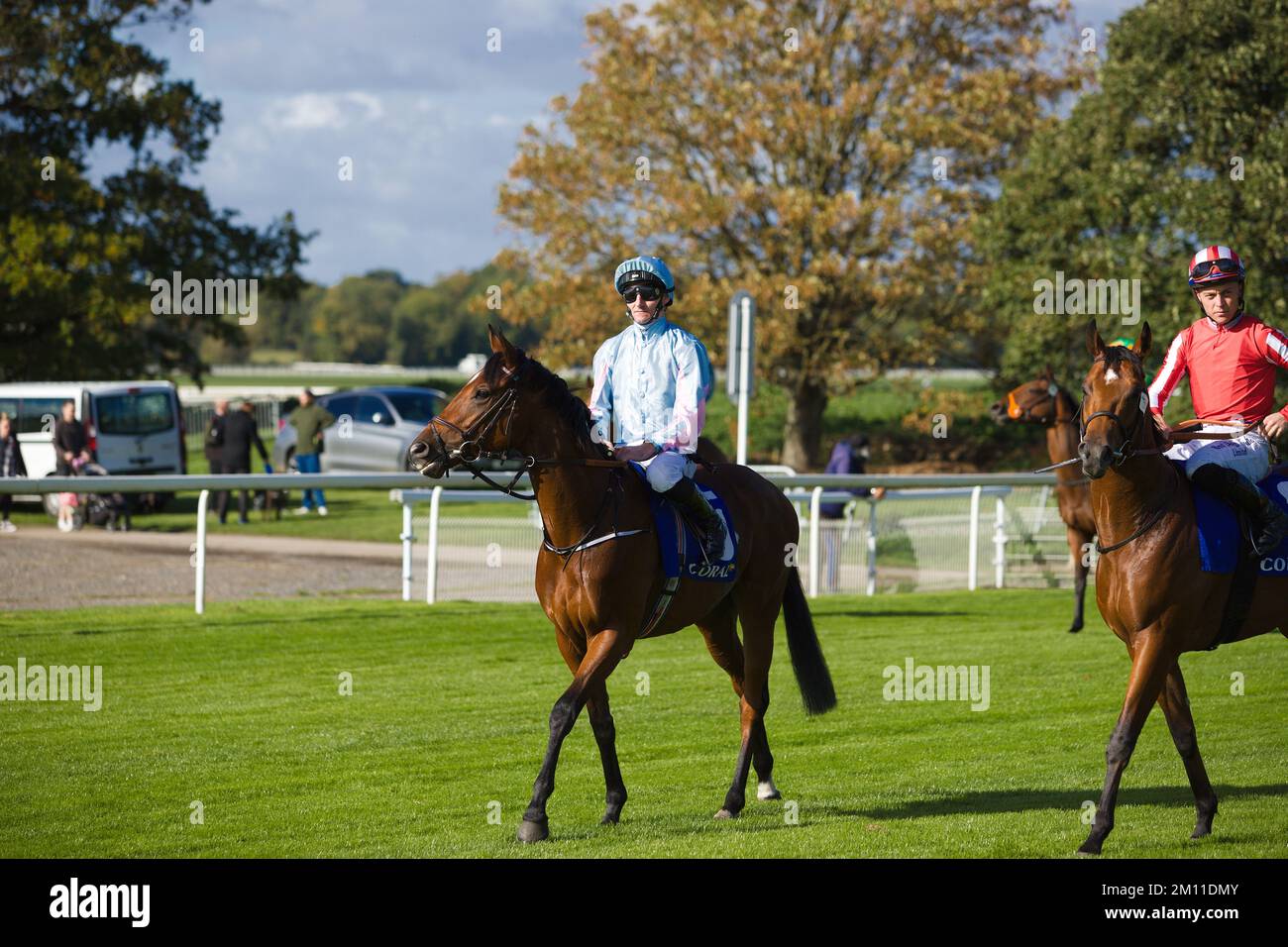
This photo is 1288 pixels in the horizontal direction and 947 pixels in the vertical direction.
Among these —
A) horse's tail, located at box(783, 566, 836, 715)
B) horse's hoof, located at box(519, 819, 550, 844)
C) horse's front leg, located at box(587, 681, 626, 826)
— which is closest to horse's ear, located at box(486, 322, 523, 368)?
horse's front leg, located at box(587, 681, 626, 826)

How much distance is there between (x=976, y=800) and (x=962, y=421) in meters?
25.4

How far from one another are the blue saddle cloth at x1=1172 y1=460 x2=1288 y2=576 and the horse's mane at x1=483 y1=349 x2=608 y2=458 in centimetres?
232

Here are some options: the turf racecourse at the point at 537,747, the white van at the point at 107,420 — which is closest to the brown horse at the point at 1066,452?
the turf racecourse at the point at 537,747

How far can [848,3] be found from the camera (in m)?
24.5

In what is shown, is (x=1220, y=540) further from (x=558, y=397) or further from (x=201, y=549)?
(x=201, y=549)

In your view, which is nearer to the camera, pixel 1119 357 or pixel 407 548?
pixel 1119 357

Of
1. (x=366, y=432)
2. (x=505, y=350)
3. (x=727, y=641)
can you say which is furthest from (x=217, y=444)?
(x=505, y=350)

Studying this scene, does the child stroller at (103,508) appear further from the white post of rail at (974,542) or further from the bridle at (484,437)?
the bridle at (484,437)

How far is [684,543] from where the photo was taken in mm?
5789

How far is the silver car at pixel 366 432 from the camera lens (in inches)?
917

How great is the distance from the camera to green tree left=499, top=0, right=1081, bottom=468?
24.4m

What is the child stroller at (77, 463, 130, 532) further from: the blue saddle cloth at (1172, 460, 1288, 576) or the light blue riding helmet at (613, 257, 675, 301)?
the blue saddle cloth at (1172, 460, 1288, 576)

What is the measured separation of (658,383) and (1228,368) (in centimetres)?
234

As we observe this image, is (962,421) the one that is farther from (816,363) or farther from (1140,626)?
(1140,626)
